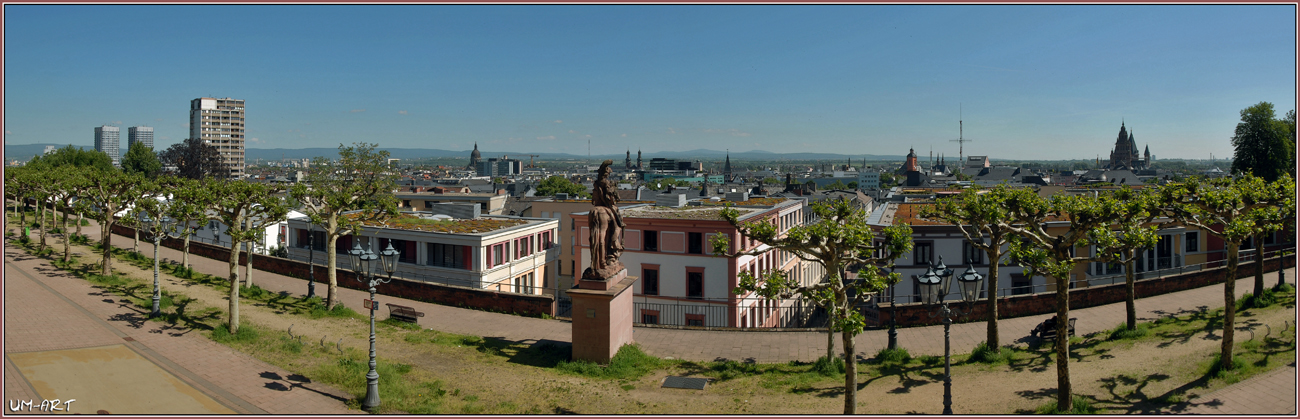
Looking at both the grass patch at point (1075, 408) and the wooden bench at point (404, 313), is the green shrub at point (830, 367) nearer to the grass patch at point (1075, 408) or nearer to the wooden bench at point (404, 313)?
the grass patch at point (1075, 408)

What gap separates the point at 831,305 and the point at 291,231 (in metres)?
36.5

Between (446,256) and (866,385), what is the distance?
76.8 feet

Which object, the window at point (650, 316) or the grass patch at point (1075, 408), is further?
the window at point (650, 316)

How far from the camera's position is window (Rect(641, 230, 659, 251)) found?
33931mm

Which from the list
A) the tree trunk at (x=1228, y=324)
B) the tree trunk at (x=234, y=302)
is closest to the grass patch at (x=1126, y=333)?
the tree trunk at (x=1228, y=324)

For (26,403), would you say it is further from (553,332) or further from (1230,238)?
(1230,238)

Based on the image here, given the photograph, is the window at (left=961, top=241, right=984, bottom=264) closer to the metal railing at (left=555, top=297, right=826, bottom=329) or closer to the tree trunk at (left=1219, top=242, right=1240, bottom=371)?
the metal railing at (left=555, top=297, right=826, bottom=329)

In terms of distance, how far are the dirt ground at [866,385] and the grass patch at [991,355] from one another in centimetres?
38

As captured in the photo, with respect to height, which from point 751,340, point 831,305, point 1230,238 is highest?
point 1230,238

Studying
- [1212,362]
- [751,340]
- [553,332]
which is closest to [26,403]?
[553,332]

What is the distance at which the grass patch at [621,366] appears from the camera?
16.3 meters

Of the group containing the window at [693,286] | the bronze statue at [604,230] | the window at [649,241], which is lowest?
the window at [693,286]

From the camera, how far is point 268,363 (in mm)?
16234

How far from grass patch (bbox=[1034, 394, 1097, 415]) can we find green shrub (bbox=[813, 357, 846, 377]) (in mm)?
4477
